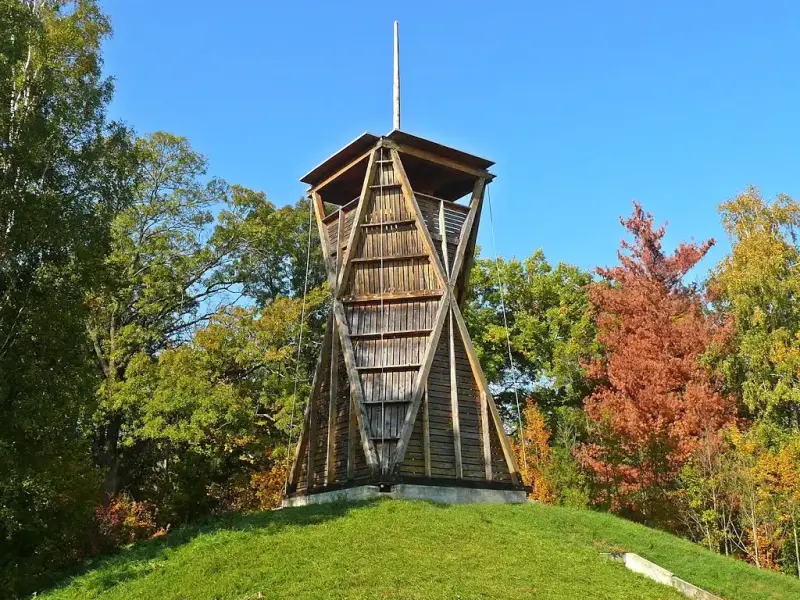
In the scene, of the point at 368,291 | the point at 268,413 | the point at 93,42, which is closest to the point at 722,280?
the point at 368,291

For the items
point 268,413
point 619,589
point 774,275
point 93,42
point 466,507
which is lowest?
point 619,589

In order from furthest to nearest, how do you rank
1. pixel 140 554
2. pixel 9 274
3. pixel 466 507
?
pixel 466 507 → pixel 9 274 → pixel 140 554

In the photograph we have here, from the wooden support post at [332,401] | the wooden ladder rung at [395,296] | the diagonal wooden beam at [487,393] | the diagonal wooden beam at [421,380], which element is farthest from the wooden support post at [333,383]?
the diagonal wooden beam at [487,393]

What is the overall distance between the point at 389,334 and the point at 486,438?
337 centimetres

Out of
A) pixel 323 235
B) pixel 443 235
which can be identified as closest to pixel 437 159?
pixel 443 235

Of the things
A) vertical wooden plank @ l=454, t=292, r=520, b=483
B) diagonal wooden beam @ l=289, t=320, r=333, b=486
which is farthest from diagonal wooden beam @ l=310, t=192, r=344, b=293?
vertical wooden plank @ l=454, t=292, r=520, b=483

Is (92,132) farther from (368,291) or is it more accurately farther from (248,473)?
(248,473)

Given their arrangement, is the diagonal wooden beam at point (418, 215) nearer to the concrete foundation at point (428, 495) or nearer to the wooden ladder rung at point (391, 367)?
the wooden ladder rung at point (391, 367)

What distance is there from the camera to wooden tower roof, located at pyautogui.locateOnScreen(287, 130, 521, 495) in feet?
54.4

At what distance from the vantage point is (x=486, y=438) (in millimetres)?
17359

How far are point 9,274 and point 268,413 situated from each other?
1349cm

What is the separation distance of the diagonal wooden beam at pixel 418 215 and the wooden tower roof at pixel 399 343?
31 millimetres

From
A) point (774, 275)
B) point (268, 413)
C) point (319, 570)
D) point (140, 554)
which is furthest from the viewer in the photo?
point (268, 413)

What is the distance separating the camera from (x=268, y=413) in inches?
1035
